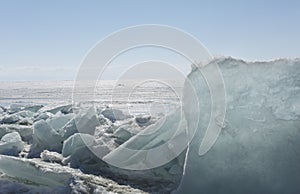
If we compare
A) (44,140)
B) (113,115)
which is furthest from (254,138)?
(113,115)

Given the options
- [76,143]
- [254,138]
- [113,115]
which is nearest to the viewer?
[254,138]

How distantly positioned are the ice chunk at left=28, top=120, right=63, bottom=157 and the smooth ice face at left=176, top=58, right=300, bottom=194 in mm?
3390

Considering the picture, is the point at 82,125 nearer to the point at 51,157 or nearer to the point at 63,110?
the point at 51,157

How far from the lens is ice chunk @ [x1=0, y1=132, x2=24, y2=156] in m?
6.60

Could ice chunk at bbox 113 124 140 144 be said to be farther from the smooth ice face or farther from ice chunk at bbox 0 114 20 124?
ice chunk at bbox 0 114 20 124

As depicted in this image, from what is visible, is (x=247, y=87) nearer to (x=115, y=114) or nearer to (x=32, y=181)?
(x=32, y=181)

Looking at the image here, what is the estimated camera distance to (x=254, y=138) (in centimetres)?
412

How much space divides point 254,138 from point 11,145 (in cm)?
432

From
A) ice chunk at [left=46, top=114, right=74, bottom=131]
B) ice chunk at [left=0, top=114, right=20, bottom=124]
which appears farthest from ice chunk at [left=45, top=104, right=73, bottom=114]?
ice chunk at [left=46, top=114, right=74, bottom=131]

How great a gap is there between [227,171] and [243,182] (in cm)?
20

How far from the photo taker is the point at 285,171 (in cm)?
389

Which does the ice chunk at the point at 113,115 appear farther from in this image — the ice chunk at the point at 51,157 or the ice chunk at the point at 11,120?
the ice chunk at the point at 51,157

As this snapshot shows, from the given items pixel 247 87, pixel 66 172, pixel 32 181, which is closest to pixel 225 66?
pixel 247 87

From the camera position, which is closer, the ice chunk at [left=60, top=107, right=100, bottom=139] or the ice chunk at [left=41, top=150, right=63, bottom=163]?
the ice chunk at [left=41, top=150, right=63, bottom=163]
